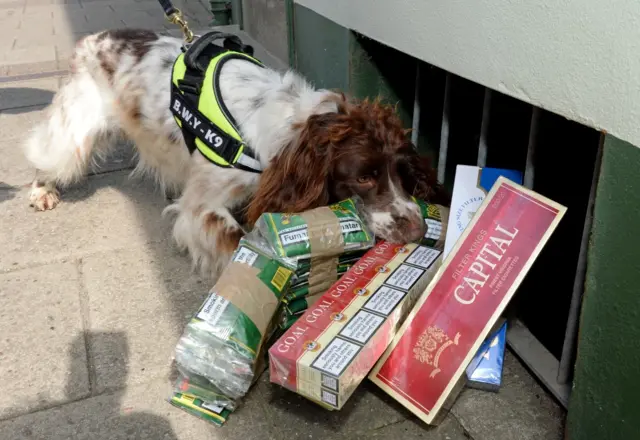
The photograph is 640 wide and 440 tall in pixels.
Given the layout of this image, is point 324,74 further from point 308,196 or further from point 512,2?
point 512,2

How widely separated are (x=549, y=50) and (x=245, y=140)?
157cm

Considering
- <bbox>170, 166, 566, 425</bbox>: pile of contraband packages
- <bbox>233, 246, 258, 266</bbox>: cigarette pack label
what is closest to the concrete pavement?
<bbox>170, 166, 566, 425</bbox>: pile of contraband packages

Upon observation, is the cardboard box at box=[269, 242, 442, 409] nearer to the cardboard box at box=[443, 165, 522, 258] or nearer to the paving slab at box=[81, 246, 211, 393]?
the cardboard box at box=[443, 165, 522, 258]

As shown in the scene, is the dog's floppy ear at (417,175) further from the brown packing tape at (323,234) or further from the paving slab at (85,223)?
the paving slab at (85,223)

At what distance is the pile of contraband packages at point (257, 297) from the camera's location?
7.22 feet

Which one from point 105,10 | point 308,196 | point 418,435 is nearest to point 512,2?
point 308,196

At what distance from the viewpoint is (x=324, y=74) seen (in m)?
4.20

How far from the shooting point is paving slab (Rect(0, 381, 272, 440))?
2199 mm

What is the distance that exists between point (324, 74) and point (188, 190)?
140 centimetres

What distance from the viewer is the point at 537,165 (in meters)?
2.63

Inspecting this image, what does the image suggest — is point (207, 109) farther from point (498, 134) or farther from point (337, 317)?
point (498, 134)

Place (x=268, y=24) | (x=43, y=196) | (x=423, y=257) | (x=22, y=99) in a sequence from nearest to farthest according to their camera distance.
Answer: (x=423, y=257) < (x=43, y=196) < (x=268, y=24) < (x=22, y=99)

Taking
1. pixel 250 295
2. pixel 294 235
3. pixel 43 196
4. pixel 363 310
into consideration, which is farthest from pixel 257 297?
pixel 43 196

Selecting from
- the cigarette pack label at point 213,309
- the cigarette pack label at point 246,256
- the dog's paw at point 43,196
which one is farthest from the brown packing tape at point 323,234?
the dog's paw at point 43,196
